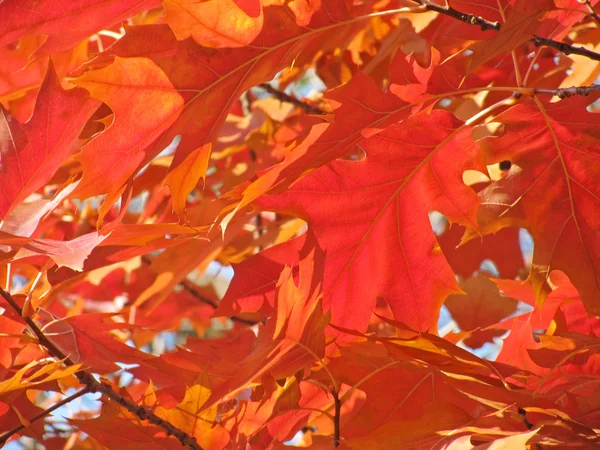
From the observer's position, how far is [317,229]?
0.87 m

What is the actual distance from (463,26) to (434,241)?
1.07 ft

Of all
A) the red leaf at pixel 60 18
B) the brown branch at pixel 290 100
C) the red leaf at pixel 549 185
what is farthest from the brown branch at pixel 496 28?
the brown branch at pixel 290 100

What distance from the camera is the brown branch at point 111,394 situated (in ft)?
2.50

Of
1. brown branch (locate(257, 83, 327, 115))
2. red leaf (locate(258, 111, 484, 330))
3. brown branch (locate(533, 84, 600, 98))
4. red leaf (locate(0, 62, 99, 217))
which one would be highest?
red leaf (locate(0, 62, 99, 217))

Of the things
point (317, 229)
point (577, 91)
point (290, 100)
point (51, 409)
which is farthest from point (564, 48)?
point (290, 100)

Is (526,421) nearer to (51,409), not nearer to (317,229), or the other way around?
(317,229)

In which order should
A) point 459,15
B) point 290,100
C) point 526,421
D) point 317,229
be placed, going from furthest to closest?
point 290,100 < point 317,229 < point 459,15 < point 526,421

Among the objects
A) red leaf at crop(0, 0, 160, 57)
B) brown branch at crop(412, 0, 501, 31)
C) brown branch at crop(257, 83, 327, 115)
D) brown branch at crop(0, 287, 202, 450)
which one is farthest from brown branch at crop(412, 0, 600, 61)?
brown branch at crop(257, 83, 327, 115)

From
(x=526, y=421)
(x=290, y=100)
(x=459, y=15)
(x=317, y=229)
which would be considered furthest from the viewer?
(x=290, y=100)

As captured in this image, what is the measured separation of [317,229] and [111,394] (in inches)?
12.6

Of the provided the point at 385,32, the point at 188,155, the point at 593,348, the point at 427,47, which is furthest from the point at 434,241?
the point at 385,32

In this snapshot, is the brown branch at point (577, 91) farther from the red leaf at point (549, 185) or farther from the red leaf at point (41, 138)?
the red leaf at point (41, 138)

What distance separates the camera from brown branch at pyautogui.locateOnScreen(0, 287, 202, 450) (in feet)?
2.50

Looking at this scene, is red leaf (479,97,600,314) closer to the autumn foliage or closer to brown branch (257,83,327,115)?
the autumn foliage
